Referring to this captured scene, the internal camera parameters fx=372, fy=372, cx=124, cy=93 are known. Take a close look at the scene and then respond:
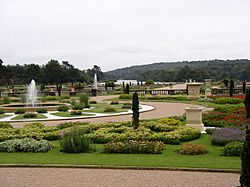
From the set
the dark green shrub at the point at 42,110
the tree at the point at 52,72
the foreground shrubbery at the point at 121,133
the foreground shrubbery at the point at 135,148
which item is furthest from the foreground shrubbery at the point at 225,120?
the tree at the point at 52,72

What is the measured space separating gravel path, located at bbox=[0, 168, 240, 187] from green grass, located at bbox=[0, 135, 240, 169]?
0.55 m

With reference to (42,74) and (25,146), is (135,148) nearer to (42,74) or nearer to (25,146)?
(25,146)

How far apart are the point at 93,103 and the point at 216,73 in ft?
197

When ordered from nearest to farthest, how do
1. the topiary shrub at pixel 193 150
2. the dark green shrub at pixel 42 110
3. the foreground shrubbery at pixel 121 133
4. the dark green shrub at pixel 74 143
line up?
the topiary shrub at pixel 193 150, the dark green shrub at pixel 74 143, the foreground shrubbery at pixel 121 133, the dark green shrub at pixel 42 110

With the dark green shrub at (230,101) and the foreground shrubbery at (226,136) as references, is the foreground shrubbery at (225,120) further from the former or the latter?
the dark green shrub at (230,101)

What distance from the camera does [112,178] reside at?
26.6 ft

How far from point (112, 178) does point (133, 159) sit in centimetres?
169

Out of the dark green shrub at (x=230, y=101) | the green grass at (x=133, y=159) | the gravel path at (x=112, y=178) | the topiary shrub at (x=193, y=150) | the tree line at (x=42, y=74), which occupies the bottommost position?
the gravel path at (x=112, y=178)

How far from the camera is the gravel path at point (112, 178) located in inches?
299

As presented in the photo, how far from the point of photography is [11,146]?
11.6 meters

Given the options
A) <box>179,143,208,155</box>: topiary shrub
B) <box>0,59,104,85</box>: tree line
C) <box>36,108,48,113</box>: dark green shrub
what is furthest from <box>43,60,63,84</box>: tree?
<box>179,143,208,155</box>: topiary shrub

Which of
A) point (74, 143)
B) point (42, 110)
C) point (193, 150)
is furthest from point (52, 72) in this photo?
point (193, 150)

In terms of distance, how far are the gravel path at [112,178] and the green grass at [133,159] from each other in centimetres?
55

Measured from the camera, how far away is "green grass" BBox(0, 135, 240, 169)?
9016 millimetres
